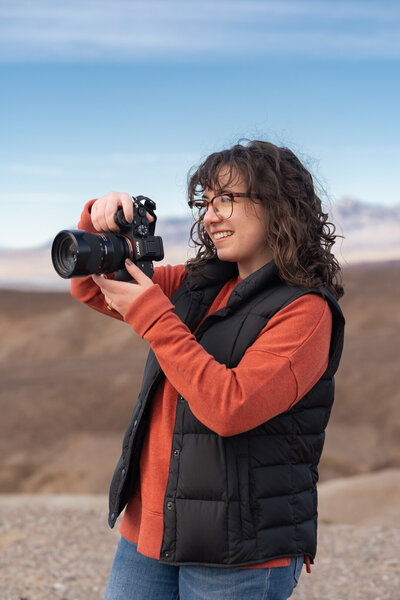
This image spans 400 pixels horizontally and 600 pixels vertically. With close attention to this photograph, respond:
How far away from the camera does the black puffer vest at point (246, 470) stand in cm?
184

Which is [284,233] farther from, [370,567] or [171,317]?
[370,567]

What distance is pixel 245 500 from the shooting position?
1.83 metres

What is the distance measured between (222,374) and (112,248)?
59 cm

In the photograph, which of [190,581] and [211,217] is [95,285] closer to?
[211,217]

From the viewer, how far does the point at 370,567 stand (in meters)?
5.26

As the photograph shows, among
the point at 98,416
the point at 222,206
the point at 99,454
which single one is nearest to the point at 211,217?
the point at 222,206

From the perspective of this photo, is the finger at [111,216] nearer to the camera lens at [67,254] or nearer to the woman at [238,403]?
the woman at [238,403]

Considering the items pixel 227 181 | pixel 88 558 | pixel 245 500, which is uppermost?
pixel 227 181

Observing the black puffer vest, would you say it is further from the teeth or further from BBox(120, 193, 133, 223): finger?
BBox(120, 193, 133, 223): finger

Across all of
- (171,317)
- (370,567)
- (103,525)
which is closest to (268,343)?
(171,317)

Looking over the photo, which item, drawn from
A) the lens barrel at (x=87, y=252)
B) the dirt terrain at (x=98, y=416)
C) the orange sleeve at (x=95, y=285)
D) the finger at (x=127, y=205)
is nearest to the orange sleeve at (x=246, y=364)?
the lens barrel at (x=87, y=252)

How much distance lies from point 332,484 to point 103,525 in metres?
3.68

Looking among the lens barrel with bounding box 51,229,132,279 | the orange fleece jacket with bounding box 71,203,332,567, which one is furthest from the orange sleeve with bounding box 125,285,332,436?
the lens barrel with bounding box 51,229,132,279

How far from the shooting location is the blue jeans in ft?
6.09
